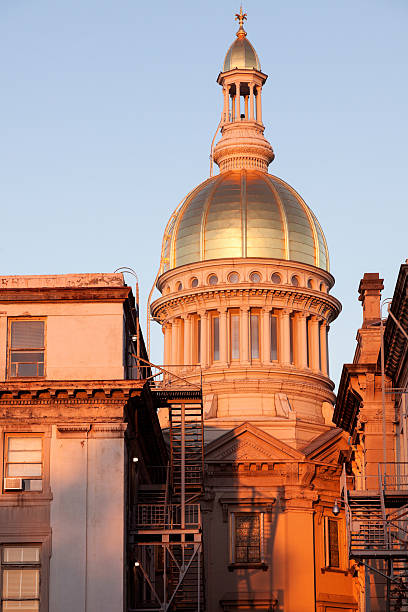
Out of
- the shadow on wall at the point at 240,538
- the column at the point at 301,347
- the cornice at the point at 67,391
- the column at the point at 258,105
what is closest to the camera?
the cornice at the point at 67,391

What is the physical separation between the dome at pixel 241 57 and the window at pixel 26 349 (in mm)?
47273

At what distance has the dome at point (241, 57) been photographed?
89.4 meters

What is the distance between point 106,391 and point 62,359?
2.03 m

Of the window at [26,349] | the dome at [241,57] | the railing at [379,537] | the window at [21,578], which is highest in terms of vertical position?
the dome at [241,57]

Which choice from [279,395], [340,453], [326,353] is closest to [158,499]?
[340,453]

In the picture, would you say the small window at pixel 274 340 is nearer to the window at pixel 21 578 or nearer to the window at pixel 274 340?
the window at pixel 274 340

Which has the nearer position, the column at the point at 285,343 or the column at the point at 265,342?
the column at the point at 265,342

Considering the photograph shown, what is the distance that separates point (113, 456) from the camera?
140 ft

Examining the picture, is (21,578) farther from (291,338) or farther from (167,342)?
(167,342)

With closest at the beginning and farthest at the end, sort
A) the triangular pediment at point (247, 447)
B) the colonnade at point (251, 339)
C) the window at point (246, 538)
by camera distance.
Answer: the window at point (246, 538) < the triangular pediment at point (247, 447) < the colonnade at point (251, 339)

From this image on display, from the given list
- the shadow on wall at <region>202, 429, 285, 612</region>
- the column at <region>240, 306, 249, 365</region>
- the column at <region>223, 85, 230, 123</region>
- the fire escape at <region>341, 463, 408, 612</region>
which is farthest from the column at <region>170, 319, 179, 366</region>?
the fire escape at <region>341, 463, 408, 612</region>

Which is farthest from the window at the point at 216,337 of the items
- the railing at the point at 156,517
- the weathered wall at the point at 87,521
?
the weathered wall at the point at 87,521

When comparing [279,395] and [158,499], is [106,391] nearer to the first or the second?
[158,499]

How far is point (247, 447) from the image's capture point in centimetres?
7119
